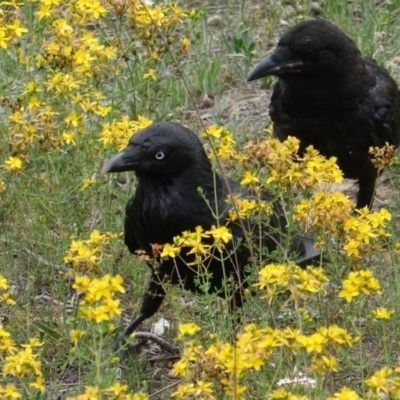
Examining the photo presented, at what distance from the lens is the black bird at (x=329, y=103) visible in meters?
7.01

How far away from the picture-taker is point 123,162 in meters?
5.38

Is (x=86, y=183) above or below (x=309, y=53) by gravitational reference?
below

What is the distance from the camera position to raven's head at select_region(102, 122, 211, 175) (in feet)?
17.8

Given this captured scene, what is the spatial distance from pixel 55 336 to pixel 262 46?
12.8ft

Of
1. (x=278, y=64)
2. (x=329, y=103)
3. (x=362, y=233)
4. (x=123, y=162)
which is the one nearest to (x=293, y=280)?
(x=362, y=233)

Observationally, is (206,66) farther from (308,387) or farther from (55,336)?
(308,387)

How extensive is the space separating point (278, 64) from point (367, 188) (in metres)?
0.90

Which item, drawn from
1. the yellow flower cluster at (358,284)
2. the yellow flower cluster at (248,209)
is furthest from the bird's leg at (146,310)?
the yellow flower cluster at (358,284)

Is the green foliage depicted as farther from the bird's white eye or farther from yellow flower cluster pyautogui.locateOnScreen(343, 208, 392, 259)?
the bird's white eye

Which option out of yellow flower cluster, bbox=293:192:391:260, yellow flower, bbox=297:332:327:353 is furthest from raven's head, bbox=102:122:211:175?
yellow flower, bbox=297:332:327:353

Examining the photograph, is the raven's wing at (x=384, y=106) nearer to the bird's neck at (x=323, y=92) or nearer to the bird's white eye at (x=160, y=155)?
the bird's neck at (x=323, y=92)

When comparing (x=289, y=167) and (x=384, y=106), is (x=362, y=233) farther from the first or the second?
(x=384, y=106)

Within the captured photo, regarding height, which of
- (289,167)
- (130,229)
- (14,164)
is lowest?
(130,229)

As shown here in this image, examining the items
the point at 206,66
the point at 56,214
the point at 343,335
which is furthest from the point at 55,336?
the point at 206,66
